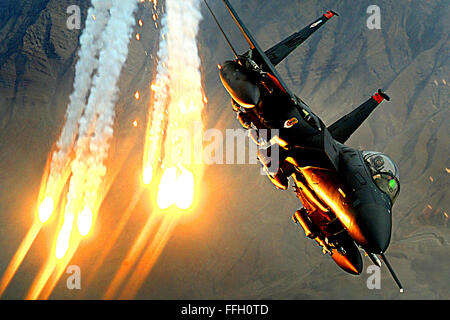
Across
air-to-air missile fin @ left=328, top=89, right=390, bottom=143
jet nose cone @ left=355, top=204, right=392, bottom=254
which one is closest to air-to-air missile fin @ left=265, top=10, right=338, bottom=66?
air-to-air missile fin @ left=328, top=89, right=390, bottom=143

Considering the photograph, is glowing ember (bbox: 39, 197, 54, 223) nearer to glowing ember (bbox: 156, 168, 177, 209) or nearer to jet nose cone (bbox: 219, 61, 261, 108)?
glowing ember (bbox: 156, 168, 177, 209)

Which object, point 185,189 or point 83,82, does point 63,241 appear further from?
point 83,82

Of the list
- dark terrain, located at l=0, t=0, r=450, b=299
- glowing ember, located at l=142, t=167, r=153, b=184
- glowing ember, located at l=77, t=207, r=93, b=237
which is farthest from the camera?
glowing ember, located at l=142, t=167, r=153, b=184

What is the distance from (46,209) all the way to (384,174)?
37.0m

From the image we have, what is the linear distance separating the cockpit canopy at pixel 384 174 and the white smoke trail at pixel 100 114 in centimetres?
2684

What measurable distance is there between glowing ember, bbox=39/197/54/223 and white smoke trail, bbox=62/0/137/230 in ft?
17.4

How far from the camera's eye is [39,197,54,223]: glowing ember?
34094 millimetres

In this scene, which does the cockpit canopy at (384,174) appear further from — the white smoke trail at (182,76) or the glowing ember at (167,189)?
the white smoke trail at (182,76)

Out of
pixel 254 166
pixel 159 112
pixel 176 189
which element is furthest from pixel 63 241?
pixel 254 166

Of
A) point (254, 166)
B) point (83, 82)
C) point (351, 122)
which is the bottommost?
point (351, 122)

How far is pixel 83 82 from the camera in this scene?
3581 cm

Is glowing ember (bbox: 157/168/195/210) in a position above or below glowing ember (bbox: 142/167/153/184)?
below

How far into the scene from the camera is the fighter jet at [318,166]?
945 cm

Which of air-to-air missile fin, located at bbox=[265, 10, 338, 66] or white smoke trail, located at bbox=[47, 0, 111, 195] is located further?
white smoke trail, located at bbox=[47, 0, 111, 195]
